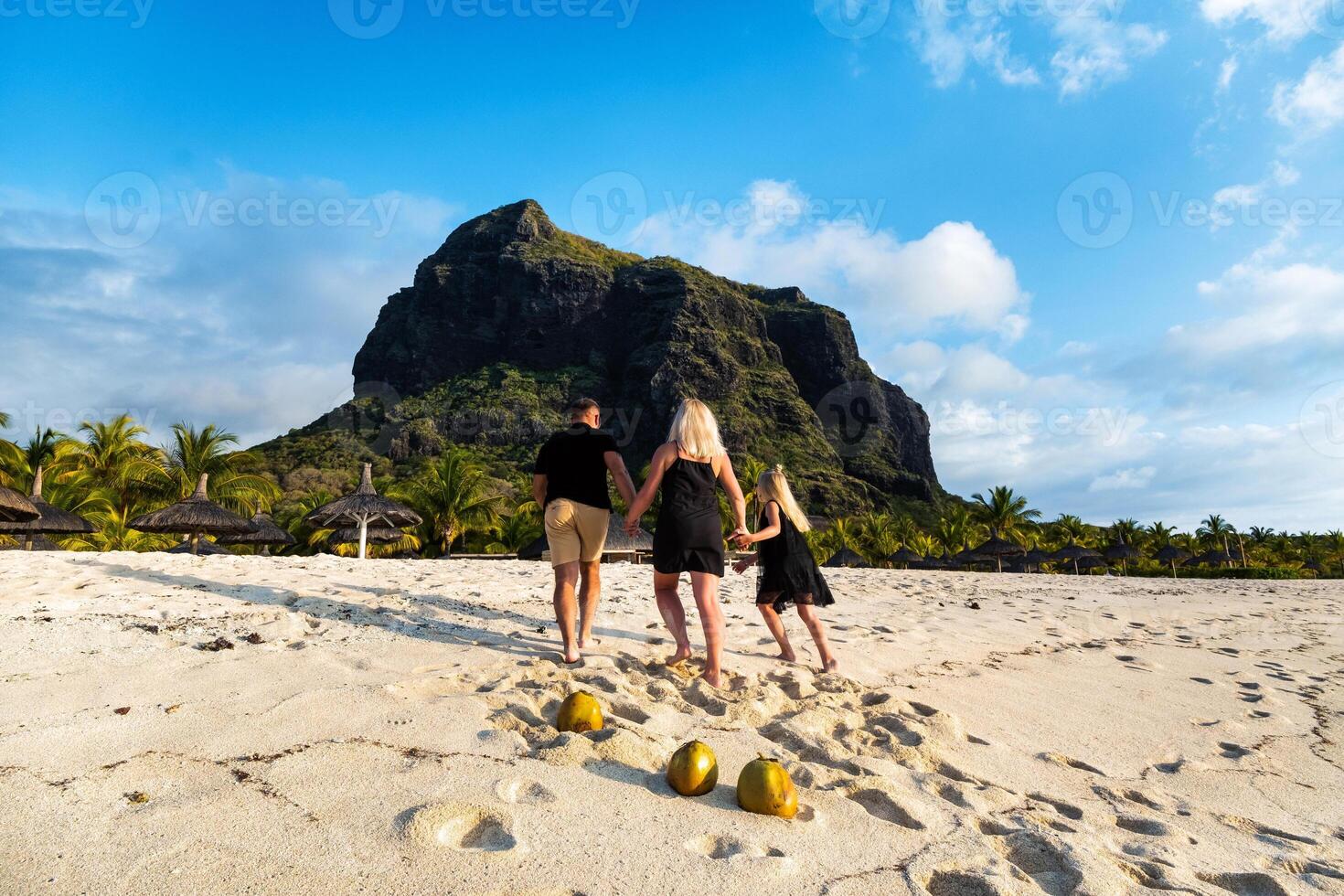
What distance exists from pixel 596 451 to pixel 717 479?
804mm

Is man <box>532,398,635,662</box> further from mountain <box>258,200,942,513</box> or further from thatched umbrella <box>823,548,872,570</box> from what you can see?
mountain <box>258,200,942,513</box>

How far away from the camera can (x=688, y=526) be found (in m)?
3.92

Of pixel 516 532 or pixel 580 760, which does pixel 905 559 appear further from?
pixel 580 760

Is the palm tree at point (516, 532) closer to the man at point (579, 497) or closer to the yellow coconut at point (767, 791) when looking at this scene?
the man at point (579, 497)

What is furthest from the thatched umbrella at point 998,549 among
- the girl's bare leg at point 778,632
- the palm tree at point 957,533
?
the girl's bare leg at point 778,632

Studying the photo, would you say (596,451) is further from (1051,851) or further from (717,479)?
(1051,851)

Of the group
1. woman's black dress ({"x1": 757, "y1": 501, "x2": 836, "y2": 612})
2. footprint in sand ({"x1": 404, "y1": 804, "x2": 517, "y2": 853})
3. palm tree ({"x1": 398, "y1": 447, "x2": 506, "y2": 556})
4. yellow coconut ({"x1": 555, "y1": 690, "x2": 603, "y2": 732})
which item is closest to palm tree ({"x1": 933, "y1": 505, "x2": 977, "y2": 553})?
palm tree ({"x1": 398, "y1": 447, "x2": 506, "y2": 556})

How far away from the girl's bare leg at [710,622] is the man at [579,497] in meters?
0.68

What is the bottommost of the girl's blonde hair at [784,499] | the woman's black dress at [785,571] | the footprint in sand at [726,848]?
the footprint in sand at [726,848]

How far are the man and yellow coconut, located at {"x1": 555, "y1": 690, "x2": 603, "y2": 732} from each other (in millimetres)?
1275

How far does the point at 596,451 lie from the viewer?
13.8ft

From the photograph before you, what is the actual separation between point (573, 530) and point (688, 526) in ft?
2.42

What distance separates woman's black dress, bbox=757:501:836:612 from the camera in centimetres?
446

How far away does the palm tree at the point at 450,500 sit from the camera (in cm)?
2856
